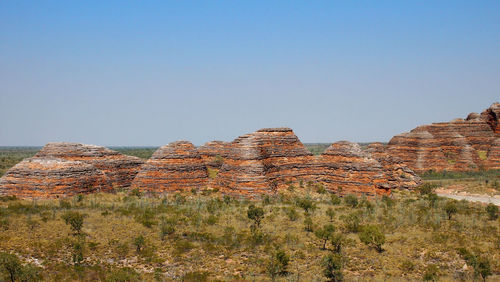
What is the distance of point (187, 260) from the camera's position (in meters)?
17.3

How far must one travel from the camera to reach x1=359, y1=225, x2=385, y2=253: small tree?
58.8ft

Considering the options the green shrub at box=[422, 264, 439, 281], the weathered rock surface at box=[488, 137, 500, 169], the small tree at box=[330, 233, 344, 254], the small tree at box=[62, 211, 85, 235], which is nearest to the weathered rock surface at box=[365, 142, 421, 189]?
the small tree at box=[330, 233, 344, 254]

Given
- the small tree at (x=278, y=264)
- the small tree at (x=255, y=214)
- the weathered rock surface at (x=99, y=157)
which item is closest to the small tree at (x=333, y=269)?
the small tree at (x=278, y=264)

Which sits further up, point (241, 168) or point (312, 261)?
point (241, 168)

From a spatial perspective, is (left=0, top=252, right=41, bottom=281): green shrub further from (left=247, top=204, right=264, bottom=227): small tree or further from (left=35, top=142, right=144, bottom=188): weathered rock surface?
(left=35, top=142, right=144, bottom=188): weathered rock surface

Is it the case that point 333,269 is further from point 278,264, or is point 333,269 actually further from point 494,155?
point 494,155

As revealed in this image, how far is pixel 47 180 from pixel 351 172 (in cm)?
2432

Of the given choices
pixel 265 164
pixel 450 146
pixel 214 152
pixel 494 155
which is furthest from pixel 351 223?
pixel 494 155

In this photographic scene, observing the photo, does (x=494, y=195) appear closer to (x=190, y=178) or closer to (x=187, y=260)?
(x=190, y=178)

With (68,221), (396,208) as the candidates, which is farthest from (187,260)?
(396,208)

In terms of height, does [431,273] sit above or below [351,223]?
below

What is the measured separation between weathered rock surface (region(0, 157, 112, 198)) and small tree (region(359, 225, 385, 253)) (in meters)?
21.5

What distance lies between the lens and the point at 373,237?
1870 cm

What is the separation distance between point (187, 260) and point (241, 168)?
1073cm
